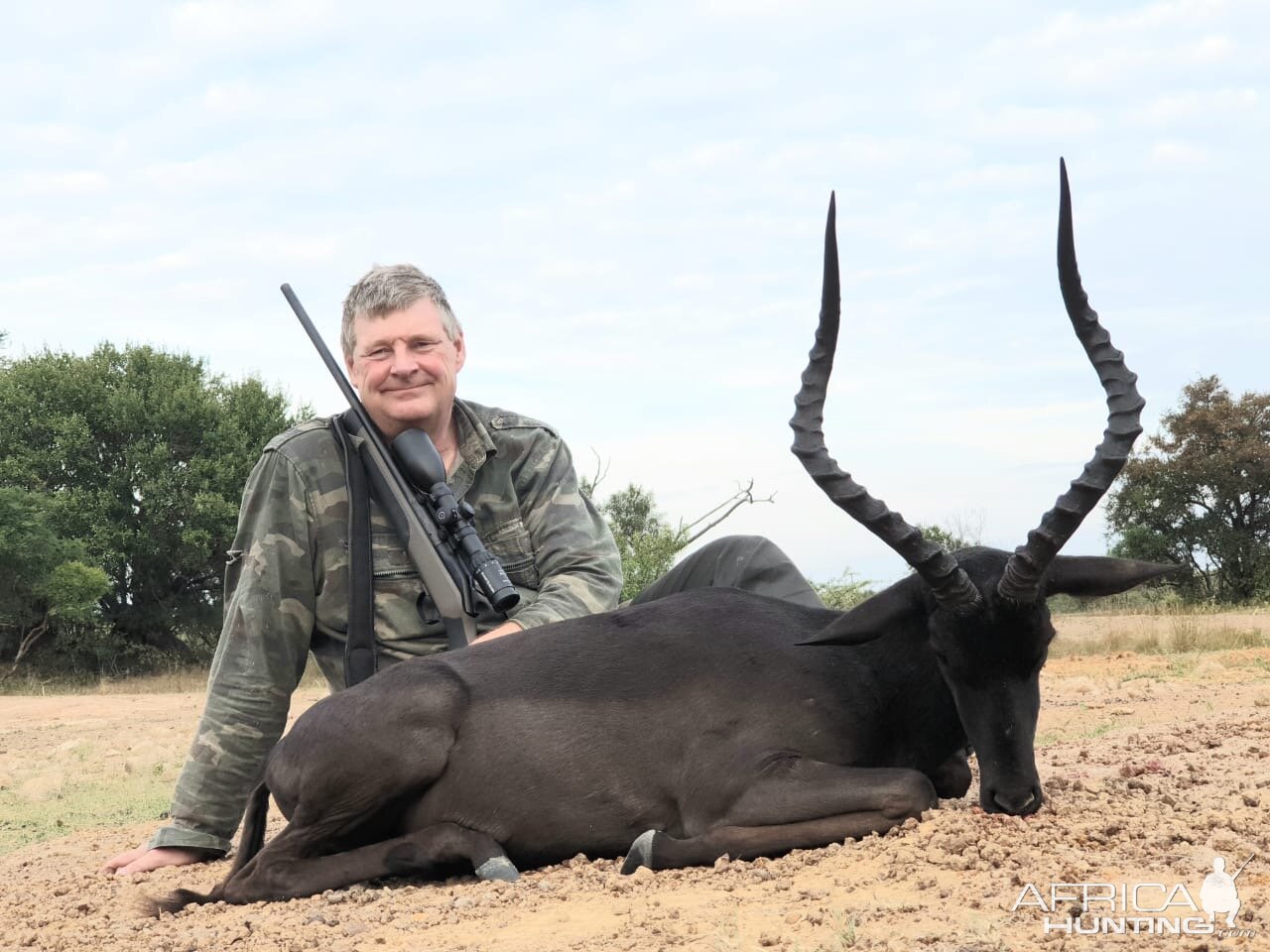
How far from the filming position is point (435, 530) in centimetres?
601

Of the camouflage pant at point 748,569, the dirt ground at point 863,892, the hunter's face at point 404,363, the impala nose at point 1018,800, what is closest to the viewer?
the dirt ground at point 863,892

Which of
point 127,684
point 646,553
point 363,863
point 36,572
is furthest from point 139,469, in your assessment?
point 363,863

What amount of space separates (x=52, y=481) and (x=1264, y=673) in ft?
99.8

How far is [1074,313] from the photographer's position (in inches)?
191

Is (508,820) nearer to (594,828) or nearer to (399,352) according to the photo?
(594,828)

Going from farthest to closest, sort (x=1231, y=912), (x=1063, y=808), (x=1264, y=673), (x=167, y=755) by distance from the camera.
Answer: (x=167, y=755) < (x=1264, y=673) < (x=1063, y=808) < (x=1231, y=912)

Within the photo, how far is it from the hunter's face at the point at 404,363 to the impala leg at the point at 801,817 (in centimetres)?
250

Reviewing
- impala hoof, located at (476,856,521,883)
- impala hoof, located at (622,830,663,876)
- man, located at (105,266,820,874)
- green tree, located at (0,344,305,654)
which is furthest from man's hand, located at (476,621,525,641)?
green tree, located at (0,344,305,654)

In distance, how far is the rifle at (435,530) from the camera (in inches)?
231

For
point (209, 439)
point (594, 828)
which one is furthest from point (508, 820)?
point (209, 439)

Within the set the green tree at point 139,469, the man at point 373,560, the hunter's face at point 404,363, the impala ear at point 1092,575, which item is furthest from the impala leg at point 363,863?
the green tree at point 139,469

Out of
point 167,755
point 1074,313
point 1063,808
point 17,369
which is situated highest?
point 17,369

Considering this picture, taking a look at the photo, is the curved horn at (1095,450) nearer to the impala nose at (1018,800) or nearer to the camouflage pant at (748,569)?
the impala nose at (1018,800)

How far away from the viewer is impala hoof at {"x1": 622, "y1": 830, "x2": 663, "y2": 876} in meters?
4.51
